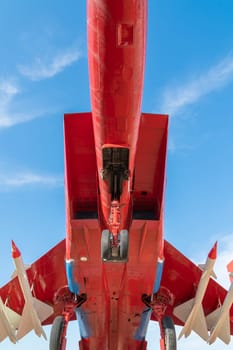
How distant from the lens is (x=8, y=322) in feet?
34.2

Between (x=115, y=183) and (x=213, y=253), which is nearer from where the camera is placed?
(x=115, y=183)

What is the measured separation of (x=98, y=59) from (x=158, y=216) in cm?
413

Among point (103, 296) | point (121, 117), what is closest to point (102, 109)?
point (121, 117)

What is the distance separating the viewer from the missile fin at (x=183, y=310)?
10891 mm

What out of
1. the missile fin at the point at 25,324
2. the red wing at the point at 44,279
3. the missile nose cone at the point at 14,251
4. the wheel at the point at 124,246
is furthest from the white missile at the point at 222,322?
the missile nose cone at the point at 14,251

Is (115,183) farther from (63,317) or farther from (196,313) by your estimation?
(196,313)

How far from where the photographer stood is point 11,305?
37.7ft

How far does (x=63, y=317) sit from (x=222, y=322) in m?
4.28

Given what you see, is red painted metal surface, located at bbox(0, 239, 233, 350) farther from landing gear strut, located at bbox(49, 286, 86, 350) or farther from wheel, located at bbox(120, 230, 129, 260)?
wheel, located at bbox(120, 230, 129, 260)

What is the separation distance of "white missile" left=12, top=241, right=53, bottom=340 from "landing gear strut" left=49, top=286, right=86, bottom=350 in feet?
1.48

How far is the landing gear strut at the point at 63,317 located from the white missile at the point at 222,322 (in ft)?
12.2

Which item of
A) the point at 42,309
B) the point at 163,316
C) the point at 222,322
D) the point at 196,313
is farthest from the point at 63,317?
the point at 222,322

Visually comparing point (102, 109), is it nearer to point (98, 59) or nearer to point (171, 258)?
point (98, 59)

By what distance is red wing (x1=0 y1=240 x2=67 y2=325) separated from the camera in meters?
11.2
